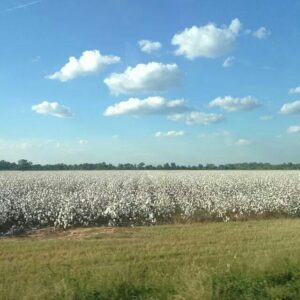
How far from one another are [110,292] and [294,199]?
723 inches

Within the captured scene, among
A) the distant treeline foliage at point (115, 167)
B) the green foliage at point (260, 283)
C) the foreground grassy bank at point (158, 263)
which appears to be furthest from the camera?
the distant treeline foliage at point (115, 167)

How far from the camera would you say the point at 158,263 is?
36.1 ft

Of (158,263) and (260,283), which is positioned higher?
(260,283)

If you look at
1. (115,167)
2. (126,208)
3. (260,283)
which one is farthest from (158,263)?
(115,167)

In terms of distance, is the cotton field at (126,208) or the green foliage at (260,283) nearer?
the green foliage at (260,283)

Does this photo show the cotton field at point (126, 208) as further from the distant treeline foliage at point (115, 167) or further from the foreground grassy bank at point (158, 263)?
the distant treeline foliage at point (115, 167)

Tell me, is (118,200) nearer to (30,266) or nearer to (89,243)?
(89,243)

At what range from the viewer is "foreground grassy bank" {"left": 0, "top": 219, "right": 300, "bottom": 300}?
7566mm

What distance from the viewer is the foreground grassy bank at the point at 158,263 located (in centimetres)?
757

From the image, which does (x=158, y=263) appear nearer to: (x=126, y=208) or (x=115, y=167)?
(x=126, y=208)

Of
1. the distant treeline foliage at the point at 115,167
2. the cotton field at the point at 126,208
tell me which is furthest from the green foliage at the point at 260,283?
the distant treeline foliage at the point at 115,167

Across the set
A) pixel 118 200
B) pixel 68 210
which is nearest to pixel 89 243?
pixel 68 210

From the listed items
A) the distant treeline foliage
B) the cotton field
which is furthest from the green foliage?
the distant treeline foliage

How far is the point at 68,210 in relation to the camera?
18.7 m
